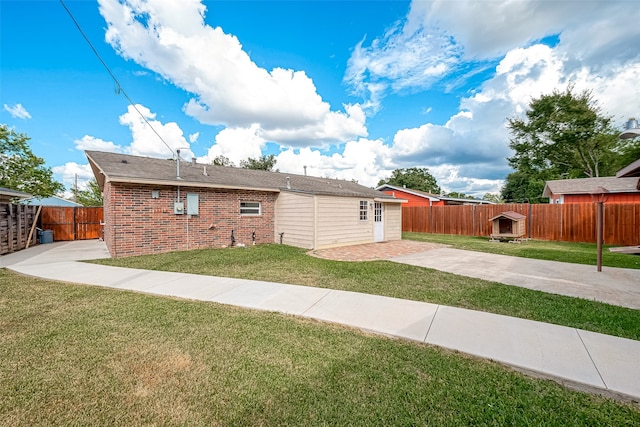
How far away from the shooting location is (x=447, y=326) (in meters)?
3.58

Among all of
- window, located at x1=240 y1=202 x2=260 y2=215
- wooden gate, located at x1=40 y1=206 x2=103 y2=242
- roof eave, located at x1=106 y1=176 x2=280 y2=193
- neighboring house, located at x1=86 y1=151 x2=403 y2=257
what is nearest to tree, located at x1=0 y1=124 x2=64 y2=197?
wooden gate, located at x1=40 y1=206 x2=103 y2=242

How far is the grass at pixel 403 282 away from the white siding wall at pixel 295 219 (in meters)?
1.53

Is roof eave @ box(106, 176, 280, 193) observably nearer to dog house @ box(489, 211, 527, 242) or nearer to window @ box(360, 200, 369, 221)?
window @ box(360, 200, 369, 221)

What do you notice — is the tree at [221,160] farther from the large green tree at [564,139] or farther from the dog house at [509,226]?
the large green tree at [564,139]

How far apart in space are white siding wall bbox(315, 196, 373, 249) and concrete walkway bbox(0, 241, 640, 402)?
5327 millimetres

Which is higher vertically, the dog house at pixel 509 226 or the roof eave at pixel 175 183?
the roof eave at pixel 175 183

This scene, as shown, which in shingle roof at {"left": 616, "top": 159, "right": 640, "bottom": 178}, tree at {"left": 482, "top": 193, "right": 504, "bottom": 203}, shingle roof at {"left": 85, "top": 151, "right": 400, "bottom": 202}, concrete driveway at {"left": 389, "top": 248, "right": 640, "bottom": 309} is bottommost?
concrete driveway at {"left": 389, "top": 248, "right": 640, "bottom": 309}

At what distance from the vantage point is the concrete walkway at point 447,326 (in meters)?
2.62

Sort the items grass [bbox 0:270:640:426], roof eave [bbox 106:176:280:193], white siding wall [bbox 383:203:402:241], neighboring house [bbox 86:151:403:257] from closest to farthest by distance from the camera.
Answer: grass [bbox 0:270:640:426]
roof eave [bbox 106:176:280:193]
neighboring house [bbox 86:151:403:257]
white siding wall [bbox 383:203:402:241]

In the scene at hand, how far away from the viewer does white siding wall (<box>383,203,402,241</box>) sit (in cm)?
1392

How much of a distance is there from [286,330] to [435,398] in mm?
1895

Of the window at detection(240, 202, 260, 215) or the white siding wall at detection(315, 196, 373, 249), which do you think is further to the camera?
the window at detection(240, 202, 260, 215)

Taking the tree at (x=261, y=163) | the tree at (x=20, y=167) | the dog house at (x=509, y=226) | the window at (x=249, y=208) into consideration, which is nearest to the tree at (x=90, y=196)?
the tree at (x=20, y=167)

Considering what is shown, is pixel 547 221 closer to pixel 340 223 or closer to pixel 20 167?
pixel 340 223
